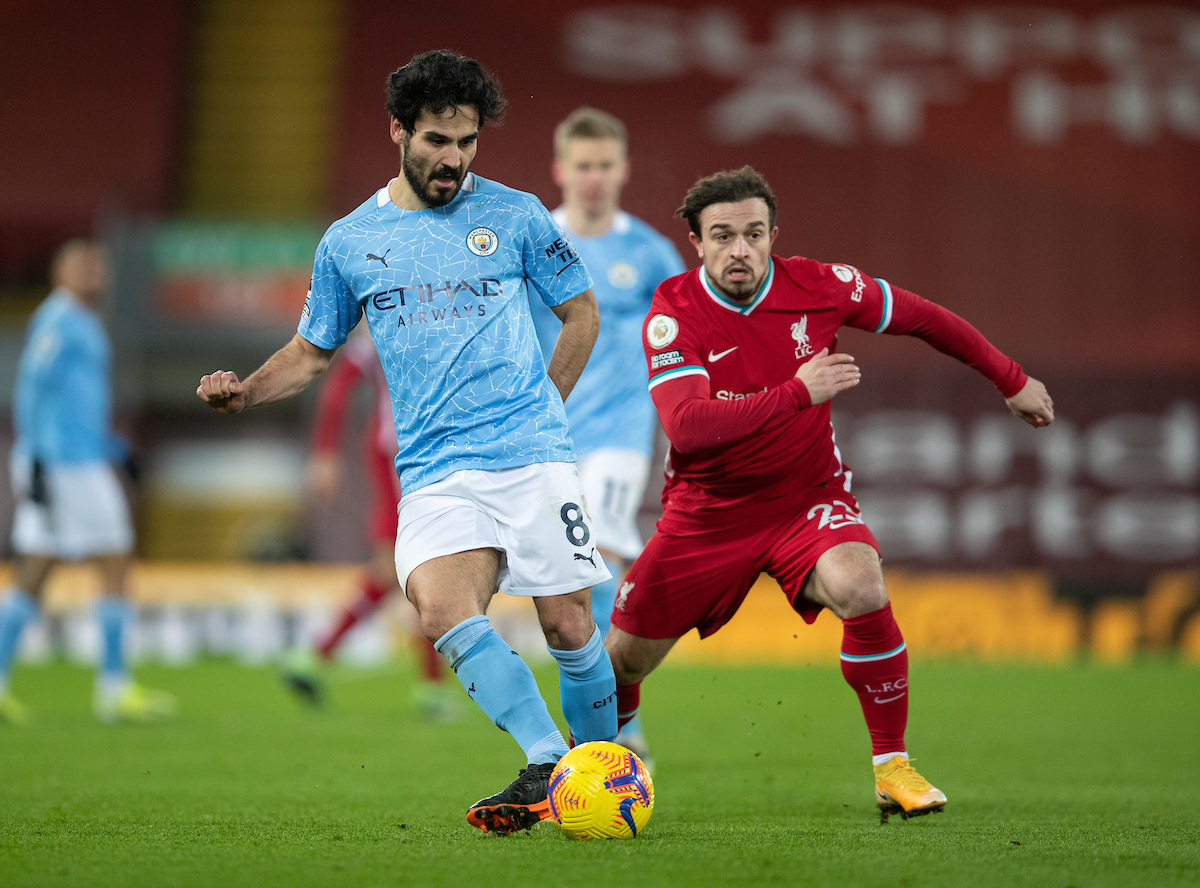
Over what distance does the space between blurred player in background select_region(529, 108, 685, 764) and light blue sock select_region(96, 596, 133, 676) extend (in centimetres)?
351

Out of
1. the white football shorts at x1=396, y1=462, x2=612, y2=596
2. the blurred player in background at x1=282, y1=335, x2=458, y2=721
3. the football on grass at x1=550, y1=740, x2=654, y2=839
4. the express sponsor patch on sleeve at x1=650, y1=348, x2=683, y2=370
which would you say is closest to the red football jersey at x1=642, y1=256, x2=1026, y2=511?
the express sponsor patch on sleeve at x1=650, y1=348, x2=683, y2=370

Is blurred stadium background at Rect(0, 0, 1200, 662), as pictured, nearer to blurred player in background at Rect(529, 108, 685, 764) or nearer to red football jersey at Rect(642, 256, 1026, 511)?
blurred player in background at Rect(529, 108, 685, 764)

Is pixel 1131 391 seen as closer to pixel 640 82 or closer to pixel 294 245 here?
pixel 640 82

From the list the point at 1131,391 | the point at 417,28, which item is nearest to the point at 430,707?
the point at 1131,391

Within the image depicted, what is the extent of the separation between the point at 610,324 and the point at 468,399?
6.95 ft

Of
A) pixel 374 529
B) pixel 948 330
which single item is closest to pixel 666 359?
pixel 948 330

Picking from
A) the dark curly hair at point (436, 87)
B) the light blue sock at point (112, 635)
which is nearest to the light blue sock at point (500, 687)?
the dark curly hair at point (436, 87)

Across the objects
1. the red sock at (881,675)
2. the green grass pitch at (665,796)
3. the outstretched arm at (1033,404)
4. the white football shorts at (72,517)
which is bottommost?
the green grass pitch at (665,796)

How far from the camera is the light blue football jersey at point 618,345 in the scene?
20.4 feet

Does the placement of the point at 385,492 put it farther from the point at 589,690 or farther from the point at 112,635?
the point at 589,690

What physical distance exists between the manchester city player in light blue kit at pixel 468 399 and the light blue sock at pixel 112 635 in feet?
14.6

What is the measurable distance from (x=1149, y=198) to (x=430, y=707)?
12.6 metres

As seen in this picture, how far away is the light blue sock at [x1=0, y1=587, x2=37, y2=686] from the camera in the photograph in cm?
830

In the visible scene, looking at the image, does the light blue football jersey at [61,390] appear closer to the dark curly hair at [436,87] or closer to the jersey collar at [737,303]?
the dark curly hair at [436,87]
